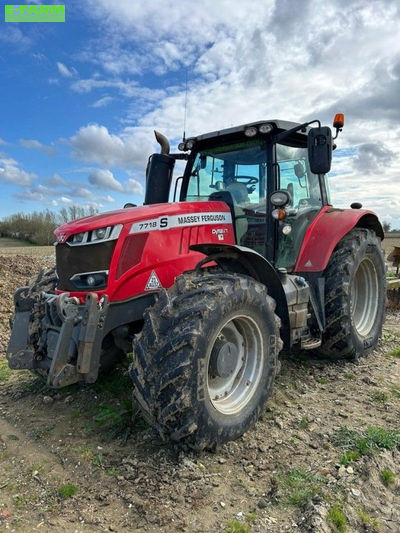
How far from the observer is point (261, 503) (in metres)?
2.52

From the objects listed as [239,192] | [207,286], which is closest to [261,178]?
[239,192]

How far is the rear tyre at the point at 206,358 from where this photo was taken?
2721 mm

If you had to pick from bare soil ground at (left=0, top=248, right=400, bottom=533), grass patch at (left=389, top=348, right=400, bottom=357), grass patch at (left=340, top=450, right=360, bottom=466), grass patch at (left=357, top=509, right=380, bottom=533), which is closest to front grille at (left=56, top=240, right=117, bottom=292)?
bare soil ground at (left=0, top=248, right=400, bottom=533)

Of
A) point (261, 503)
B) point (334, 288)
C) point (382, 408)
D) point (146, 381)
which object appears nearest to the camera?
point (261, 503)

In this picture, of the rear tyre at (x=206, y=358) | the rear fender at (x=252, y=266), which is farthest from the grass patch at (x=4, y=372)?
the rear fender at (x=252, y=266)

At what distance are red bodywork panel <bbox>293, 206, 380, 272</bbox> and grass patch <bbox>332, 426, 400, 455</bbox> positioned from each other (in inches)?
68.0

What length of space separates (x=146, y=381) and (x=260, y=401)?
3.42 ft

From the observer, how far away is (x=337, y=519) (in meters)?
2.35

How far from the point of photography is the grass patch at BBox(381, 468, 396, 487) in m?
2.73

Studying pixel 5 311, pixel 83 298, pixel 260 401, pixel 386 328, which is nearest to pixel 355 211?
pixel 386 328

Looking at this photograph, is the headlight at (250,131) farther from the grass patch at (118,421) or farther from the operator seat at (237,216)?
the grass patch at (118,421)

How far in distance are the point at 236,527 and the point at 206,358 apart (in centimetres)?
96

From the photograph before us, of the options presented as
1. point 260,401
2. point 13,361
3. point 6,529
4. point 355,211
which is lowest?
point 6,529

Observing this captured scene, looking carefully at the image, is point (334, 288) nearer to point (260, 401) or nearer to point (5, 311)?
point (260, 401)
